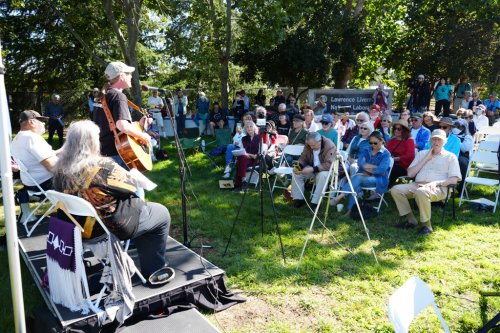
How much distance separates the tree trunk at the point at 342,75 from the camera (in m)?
17.0

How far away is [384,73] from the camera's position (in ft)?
69.8

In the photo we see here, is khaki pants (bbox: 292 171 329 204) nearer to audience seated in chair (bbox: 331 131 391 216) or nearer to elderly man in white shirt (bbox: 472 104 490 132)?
audience seated in chair (bbox: 331 131 391 216)

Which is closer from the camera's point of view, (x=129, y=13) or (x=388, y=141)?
(x=388, y=141)

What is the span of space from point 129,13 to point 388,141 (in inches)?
333

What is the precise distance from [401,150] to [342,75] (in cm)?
1153

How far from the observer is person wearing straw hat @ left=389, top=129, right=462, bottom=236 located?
202 inches

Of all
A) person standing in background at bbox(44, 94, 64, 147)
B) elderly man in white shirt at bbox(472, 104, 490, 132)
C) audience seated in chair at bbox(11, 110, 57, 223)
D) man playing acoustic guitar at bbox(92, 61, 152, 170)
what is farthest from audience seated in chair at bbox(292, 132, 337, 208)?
person standing in background at bbox(44, 94, 64, 147)

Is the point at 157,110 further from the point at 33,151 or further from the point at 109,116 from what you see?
the point at 109,116

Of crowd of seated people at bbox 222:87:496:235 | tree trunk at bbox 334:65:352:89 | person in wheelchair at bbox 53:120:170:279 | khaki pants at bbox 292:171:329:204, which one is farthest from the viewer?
tree trunk at bbox 334:65:352:89

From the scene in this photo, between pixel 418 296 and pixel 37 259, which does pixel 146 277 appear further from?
pixel 418 296

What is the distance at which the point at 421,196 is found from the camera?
16.8ft

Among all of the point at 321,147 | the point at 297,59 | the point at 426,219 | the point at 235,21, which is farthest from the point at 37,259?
the point at 297,59

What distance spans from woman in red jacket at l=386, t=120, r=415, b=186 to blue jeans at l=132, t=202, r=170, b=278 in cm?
430

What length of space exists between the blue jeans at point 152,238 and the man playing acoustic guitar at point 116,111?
104 cm
